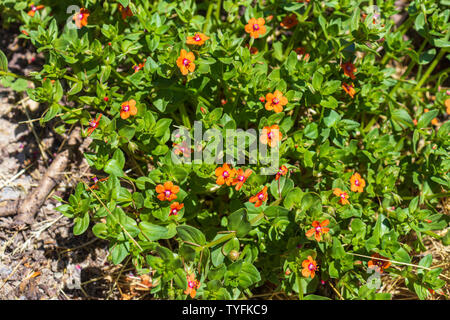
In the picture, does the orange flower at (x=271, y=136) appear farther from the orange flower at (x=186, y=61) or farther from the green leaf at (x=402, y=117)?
the green leaf at (x=402, y=117)

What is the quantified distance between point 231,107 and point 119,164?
A: 0.92 meters

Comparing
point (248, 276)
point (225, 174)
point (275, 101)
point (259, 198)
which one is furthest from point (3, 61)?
point (248, 276)

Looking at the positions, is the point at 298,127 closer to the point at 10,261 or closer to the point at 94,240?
the point at 94,240

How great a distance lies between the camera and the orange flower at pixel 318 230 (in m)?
2.44

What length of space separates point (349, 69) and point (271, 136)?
0.90m

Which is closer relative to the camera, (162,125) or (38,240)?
(162,125)

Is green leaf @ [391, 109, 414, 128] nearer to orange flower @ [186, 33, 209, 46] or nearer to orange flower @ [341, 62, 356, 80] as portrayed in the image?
orange flower @ [341, 62, 356, 80]

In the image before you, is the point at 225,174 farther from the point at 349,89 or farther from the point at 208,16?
the point at 208,16

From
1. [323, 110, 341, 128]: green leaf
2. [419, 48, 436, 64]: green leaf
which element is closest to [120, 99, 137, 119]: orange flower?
[323, 110, 341, 128]: green leaf

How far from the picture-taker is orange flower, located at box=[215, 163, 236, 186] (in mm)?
2537

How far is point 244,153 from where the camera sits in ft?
8.96

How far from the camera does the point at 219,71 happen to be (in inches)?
111

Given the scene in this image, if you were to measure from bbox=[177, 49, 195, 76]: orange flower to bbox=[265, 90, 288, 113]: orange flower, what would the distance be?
55cm

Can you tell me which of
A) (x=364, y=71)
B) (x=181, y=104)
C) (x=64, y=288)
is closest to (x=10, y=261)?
(x=64, y=288)
